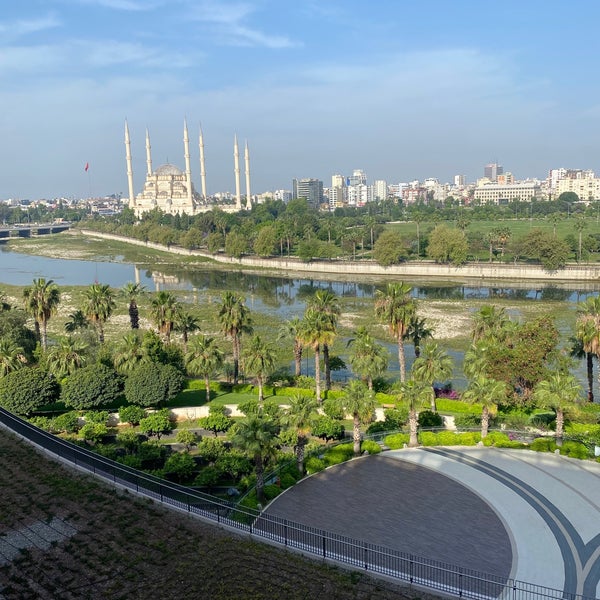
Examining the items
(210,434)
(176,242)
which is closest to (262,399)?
(210,434)

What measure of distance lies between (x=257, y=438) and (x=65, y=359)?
20.6 m

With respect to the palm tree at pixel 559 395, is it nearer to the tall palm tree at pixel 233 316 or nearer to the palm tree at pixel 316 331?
the palm tree at pixel 316 331

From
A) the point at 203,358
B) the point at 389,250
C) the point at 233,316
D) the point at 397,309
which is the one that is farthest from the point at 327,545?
the point at 389,250

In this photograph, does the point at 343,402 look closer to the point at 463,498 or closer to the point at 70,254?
the point at 463,498

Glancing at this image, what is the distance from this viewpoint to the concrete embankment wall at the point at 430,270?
3649 inches

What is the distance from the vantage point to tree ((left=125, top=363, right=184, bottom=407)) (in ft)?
123

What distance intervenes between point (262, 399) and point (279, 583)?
68.4 feet

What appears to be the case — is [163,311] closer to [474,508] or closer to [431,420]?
[431,420]

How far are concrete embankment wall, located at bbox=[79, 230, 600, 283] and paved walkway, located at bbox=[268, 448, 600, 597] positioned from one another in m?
69.7

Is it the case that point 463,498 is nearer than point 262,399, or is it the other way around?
point 463,498

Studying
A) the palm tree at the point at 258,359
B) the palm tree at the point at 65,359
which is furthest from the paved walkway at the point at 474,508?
the palm tree at the point at 65,359

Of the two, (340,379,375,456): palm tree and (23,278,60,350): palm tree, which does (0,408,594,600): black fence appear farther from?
(23,278,60,350): palm tree

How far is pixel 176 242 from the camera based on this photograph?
150250mm

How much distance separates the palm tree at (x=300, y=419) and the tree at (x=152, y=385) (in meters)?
11.5
